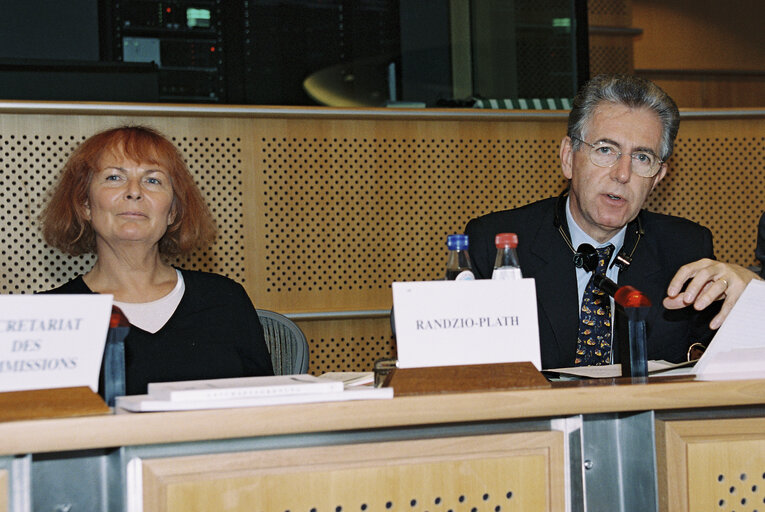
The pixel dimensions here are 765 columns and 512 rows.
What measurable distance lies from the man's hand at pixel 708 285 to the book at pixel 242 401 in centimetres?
80

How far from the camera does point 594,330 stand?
6.91 ft

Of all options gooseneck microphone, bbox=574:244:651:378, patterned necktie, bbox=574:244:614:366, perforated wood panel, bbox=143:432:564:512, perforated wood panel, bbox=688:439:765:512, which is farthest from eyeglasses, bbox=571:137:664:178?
perforated wood panel, bbox=143:432:564:512

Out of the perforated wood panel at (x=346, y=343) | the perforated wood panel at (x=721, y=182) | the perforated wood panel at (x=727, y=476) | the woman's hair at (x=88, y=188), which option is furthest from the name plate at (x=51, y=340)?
the perforated wood panel at (x=721, y=182)

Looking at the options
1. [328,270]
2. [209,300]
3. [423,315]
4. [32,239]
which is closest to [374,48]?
[328,270]

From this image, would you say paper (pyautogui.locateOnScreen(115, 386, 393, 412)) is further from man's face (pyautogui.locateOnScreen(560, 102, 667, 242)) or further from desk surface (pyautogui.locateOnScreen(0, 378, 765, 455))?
man's face (pyautogui.locateOnScreen(560, 102, 667, 242))

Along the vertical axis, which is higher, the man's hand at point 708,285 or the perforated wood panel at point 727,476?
the man's hand at point 708,285

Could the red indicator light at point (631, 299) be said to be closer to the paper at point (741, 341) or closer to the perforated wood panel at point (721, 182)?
the paper at point (741, 341)

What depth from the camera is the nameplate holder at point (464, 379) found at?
1240mm

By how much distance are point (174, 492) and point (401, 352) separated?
40 cm

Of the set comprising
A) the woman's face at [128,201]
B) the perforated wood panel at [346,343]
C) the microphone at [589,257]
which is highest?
the woman's face at [128,201]

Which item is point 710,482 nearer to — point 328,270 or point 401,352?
point 401,352

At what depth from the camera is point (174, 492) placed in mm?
1083

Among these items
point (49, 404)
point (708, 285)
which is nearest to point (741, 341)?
point (708, 285)

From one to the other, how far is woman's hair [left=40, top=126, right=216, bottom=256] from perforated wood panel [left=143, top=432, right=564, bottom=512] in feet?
4.10
